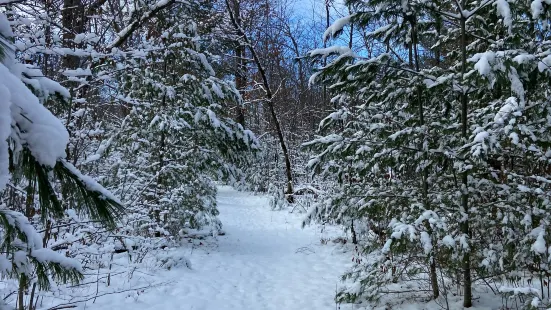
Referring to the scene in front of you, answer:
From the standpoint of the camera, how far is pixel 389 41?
4.52 m

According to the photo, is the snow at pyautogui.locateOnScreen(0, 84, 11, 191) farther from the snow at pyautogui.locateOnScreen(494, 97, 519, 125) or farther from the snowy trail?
the snowy trail

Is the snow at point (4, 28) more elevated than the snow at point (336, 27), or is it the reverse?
the snow at point (336, 27)

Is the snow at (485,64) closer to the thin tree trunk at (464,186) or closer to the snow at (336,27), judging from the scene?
the thin tree trunk at (464,186)

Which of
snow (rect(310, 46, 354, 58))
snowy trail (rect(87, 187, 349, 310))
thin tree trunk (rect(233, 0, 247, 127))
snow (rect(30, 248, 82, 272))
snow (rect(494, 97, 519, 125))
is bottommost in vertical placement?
snowy trail (rect(87, 187, 349, 310))

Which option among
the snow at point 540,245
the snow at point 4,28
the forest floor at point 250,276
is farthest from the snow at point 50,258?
the snow at point 540,245

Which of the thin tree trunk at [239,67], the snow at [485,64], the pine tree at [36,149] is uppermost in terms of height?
the thin tree trunk at [239,67]

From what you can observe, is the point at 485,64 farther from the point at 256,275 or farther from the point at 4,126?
the point at 256,275

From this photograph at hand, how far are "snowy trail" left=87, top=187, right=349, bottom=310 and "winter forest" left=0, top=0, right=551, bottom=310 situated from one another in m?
0.04

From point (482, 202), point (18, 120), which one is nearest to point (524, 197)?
point (482, 202)

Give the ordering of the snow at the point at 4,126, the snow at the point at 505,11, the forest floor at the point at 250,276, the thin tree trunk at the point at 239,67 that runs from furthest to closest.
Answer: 1. the thin tree trunk at the point at 239,67
2. the forest floor at the point at 250,276
3. the snow at the point at 505,11
4. the snow at the point at 4,126

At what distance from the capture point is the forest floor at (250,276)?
479 centimetres

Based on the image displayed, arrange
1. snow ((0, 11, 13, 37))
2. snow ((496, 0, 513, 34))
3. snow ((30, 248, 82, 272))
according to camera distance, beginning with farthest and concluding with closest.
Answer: snow ((496, 0, 513, 34)) < snow ((30, 248, 82, 272)) < snow ((0, 11, 13, 37))

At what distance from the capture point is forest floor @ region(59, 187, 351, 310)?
4.79 m

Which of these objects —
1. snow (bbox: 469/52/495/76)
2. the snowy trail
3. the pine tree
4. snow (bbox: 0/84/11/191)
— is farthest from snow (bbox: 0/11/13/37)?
the snowy trail
